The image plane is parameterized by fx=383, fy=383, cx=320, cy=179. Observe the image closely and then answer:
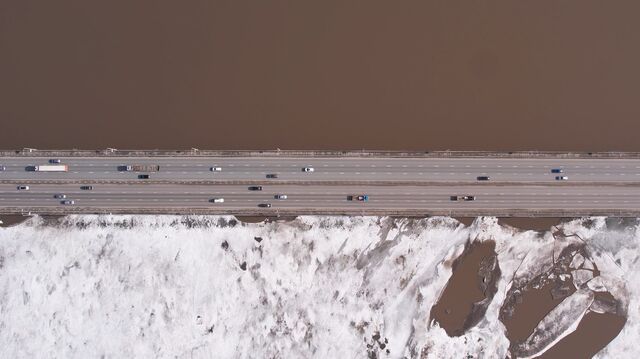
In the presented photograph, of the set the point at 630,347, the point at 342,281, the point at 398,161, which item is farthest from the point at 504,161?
the point at 630,347

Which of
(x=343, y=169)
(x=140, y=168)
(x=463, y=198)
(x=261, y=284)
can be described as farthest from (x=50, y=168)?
(x=463, y=198)

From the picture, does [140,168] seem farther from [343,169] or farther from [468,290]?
[468,290]

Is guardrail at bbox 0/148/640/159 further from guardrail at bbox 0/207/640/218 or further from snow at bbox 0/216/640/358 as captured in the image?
snow at bbox 0/216/640/358

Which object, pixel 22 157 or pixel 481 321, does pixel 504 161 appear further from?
pixel 22 157

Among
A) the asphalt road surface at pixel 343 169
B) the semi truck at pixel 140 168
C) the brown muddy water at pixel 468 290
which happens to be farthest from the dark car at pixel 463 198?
the semi truck at pixel 140 168

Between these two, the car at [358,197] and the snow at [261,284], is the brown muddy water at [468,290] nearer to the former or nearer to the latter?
the snow at [261,284]

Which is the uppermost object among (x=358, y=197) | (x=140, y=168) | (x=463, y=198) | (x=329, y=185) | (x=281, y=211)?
(x=140, y=168)
